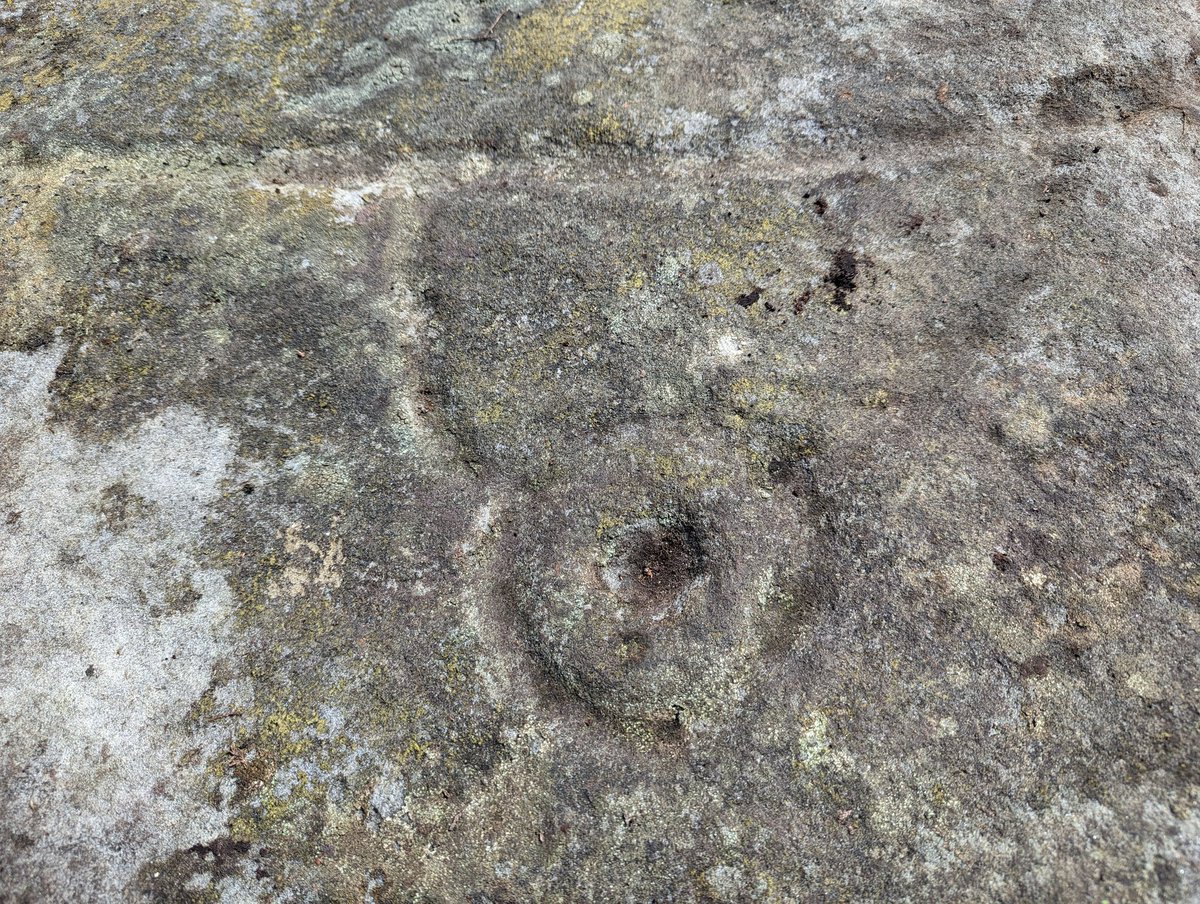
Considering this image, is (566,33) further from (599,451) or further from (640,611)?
(640,611)

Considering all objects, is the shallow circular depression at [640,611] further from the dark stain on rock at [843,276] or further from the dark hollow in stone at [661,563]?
the dark stain on rock at [843,276]

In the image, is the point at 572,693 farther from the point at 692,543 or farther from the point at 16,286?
the point at 16,286

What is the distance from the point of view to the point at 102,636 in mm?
2223

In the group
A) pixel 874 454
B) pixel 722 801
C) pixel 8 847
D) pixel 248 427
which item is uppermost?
pixel 248 427

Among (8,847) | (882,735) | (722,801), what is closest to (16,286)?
(8,847)

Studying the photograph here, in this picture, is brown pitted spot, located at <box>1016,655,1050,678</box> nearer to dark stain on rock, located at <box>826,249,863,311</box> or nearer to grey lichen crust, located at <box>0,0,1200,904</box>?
grey lichen crust, located at <box>0,0,1200,904</box>

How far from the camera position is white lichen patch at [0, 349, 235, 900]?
2.07m

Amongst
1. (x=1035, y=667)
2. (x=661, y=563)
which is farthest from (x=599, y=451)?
(x=1035, y=667)

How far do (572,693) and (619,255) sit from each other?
4.56 ft

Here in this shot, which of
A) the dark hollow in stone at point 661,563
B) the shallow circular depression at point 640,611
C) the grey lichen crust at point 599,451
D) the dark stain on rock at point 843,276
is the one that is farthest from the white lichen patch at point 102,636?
the dark stain on rock at point 843,276

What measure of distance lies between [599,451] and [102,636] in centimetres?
144

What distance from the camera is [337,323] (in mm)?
2656

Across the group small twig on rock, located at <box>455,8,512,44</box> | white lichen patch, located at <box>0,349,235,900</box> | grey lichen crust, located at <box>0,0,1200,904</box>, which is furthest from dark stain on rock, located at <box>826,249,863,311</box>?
white lichen patch, located at <box>0,349,235,900</box>

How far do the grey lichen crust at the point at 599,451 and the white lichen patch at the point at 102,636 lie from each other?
0.04 ft
